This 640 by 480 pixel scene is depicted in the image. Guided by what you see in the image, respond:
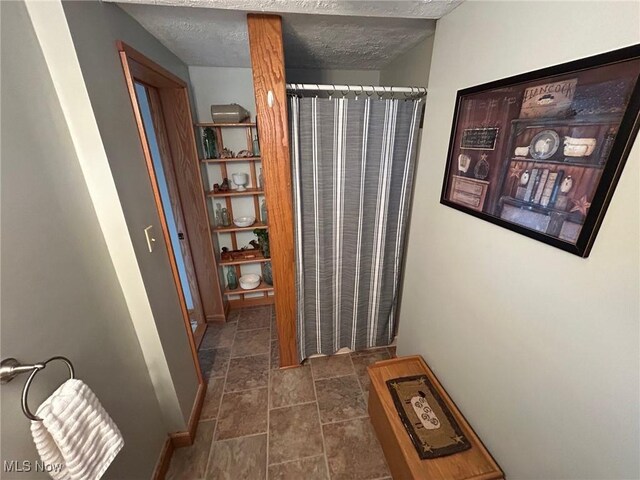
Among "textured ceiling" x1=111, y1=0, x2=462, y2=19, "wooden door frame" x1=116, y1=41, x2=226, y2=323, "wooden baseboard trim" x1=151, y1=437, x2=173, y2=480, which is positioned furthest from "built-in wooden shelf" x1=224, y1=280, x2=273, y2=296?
"textured ceiling" x1=111, y1=0, x2=462, y2=19

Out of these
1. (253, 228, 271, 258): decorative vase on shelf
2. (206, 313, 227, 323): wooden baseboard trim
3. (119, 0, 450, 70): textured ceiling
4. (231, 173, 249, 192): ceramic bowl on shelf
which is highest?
(119, 0, 450, 70): textured ceiling

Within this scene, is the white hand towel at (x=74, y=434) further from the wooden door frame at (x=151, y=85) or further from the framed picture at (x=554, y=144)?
the framed picture at (x=554, y=144)

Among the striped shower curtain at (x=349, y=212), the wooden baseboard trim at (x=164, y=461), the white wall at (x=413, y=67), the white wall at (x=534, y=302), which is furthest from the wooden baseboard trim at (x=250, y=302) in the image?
the white wall at (x=413, y=67)

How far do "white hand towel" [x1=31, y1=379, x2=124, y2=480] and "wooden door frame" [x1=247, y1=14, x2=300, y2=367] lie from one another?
1007 millimetres

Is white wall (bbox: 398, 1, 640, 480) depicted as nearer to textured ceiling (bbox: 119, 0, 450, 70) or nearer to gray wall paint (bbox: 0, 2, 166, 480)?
textured ceiling (bbox: 119, 0, 450, 70)

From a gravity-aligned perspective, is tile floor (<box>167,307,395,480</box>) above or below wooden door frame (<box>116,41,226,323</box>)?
below

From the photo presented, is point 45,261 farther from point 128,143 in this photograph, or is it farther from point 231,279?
point 231,279

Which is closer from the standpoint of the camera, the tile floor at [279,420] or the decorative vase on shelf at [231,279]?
the tile floor at [279,420]

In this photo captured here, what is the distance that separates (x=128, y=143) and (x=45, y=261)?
1.93 feet

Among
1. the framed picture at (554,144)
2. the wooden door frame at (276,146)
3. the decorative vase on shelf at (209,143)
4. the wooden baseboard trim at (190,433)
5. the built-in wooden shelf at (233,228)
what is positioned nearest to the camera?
the framed picture at (554,144)

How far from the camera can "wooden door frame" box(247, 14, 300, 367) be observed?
1.23m

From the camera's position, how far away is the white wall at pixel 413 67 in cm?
155

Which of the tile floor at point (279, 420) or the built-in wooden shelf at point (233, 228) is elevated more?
the built-in wooden shelf at point (233, 228)

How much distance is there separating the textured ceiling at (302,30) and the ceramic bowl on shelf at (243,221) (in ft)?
4.19
